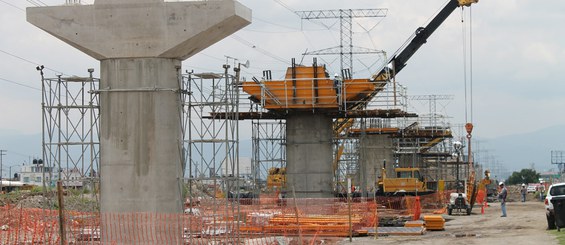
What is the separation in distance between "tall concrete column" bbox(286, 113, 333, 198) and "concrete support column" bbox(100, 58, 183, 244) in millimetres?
19908

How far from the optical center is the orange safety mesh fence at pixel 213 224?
64.7ft

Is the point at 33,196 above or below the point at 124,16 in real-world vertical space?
below

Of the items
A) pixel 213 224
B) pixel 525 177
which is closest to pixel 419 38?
pixel 213 224

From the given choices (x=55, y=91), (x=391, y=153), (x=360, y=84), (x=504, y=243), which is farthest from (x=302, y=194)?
(x=391, y=153)

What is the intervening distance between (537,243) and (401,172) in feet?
94.7

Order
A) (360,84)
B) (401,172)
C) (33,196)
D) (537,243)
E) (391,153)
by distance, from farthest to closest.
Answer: (391,153)
(33,196)
(401,172)
(360,84)
(537,243)

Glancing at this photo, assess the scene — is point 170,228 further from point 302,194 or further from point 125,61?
point 302,194

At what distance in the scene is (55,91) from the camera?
23.3m

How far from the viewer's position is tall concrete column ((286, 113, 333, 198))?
130ft

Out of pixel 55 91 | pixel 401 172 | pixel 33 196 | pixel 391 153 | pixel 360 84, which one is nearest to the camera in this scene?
pixel 55 91

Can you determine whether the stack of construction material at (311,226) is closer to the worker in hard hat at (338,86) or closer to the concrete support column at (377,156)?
the worker in hard hat at (338,86)

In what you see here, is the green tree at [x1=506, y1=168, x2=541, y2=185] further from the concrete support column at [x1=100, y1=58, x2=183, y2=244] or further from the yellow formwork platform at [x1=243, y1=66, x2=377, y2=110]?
the concrete support column at [x1=100, y1=58, x2=183, y2=244]

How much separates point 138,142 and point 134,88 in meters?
1.20

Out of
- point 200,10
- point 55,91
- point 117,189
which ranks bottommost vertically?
point 117,189
